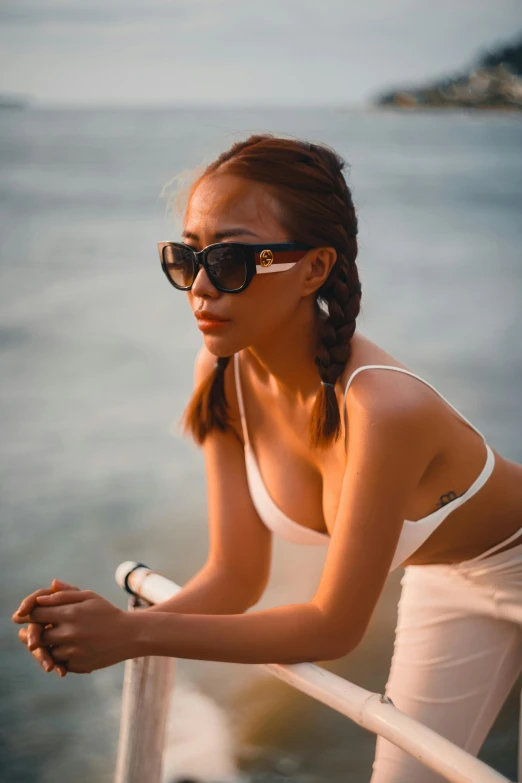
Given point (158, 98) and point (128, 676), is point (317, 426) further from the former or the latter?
point (158, 98)

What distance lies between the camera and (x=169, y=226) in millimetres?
4539

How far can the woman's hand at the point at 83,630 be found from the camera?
979mm

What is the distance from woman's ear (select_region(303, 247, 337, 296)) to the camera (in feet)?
3.90

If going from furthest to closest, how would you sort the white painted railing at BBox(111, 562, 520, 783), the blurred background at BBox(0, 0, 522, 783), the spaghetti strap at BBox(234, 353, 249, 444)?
the blurred background at BBox(0, 0, 522, 783) < the spaghetti strap at BBox(234, 353, 249, 444) < the white painted railing at BBox(111, 562, 520, 783)

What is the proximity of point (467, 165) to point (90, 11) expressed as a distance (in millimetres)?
2160

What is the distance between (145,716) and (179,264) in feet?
1.96

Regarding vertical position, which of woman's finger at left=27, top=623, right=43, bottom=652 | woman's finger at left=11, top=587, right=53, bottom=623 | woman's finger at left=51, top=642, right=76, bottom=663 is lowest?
woman's finger at left=51, top=642, right=76, bottom=663

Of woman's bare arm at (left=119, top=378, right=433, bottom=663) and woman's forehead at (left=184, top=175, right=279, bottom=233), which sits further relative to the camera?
woman's forehead at (left=184, top=175, right=279, bottom=233)

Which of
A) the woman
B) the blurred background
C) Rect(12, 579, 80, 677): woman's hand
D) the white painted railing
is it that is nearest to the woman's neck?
the woman

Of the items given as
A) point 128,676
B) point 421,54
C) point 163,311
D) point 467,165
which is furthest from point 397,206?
point 128,676

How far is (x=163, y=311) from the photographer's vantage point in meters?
4.88

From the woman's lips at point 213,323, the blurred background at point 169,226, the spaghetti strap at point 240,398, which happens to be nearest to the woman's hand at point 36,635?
the woman's lips at point 213,323

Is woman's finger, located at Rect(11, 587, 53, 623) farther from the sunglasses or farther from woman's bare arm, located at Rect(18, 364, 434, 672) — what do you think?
the sunglasses

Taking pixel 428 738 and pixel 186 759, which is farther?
pixel 186 759
